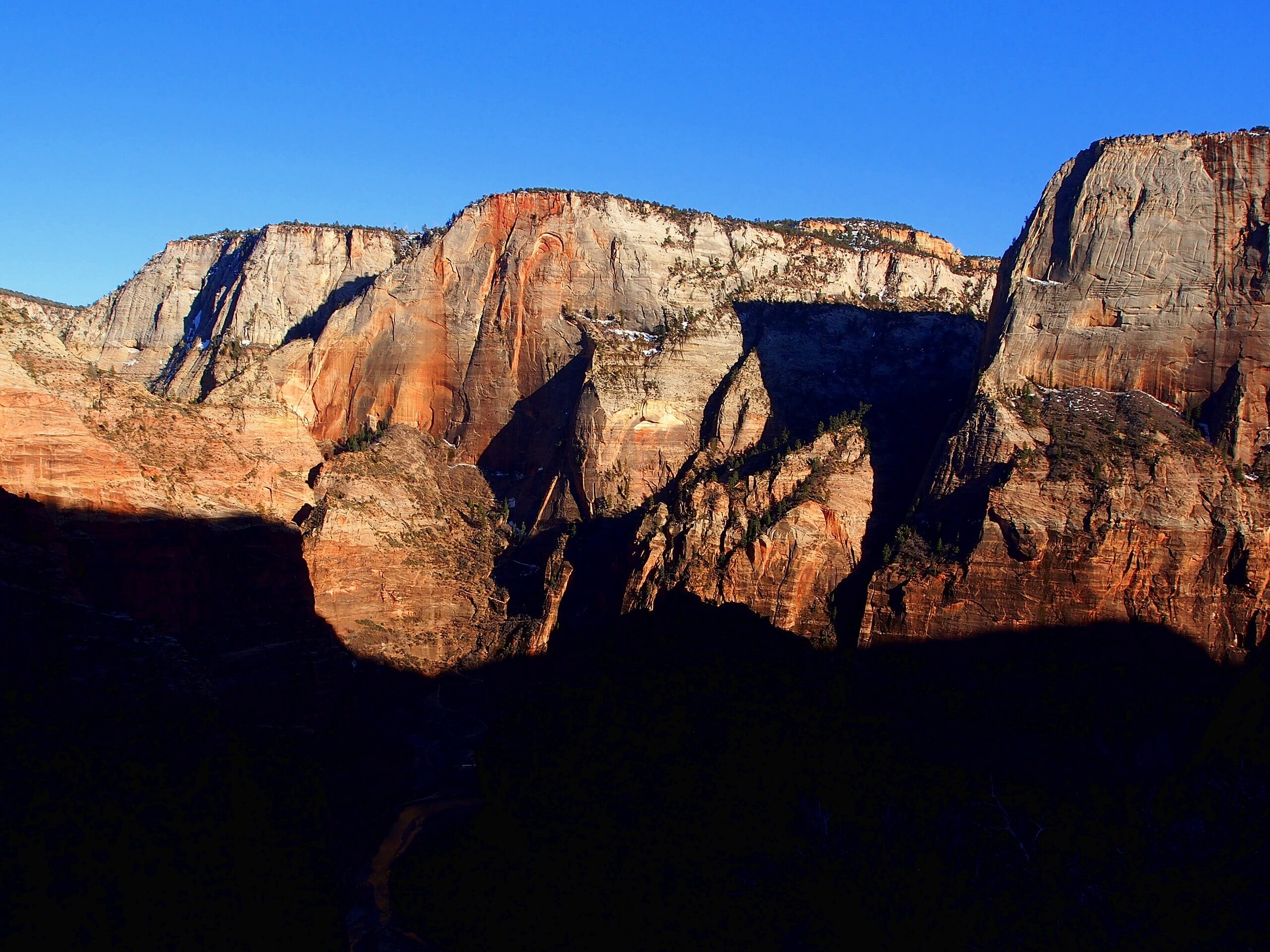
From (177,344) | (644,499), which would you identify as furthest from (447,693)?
(177,344)

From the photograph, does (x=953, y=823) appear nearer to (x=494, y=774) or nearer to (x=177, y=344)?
(x=494, y=774)

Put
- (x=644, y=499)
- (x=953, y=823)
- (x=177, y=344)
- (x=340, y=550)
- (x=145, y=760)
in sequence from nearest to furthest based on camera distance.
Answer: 1. (x=145, y=760)
2. (x=953, y=823)
3. (x=340, y=550)
4. (x=644, y=499)
5. (x=177, y=344)

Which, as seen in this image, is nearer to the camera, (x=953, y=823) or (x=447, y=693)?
(x=953, y=823)

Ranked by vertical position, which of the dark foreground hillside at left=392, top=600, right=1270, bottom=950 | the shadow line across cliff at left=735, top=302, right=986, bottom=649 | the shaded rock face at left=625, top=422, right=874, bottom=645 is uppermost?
the shadow line across cliff at left=735, top=302, right=986, bottom=649

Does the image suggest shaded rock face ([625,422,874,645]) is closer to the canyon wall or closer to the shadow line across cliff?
the canyon wall

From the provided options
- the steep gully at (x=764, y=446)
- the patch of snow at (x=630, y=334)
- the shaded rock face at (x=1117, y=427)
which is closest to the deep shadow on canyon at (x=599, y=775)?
the steep gully at (x=764, y=446)

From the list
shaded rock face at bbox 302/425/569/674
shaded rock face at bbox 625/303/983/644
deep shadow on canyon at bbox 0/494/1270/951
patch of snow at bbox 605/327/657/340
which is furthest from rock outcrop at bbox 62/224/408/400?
deep shadow on canyon at bbox 0/494/1270/951

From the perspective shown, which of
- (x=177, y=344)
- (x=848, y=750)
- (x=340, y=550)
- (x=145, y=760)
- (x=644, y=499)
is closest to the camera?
(x=145, y=760)
